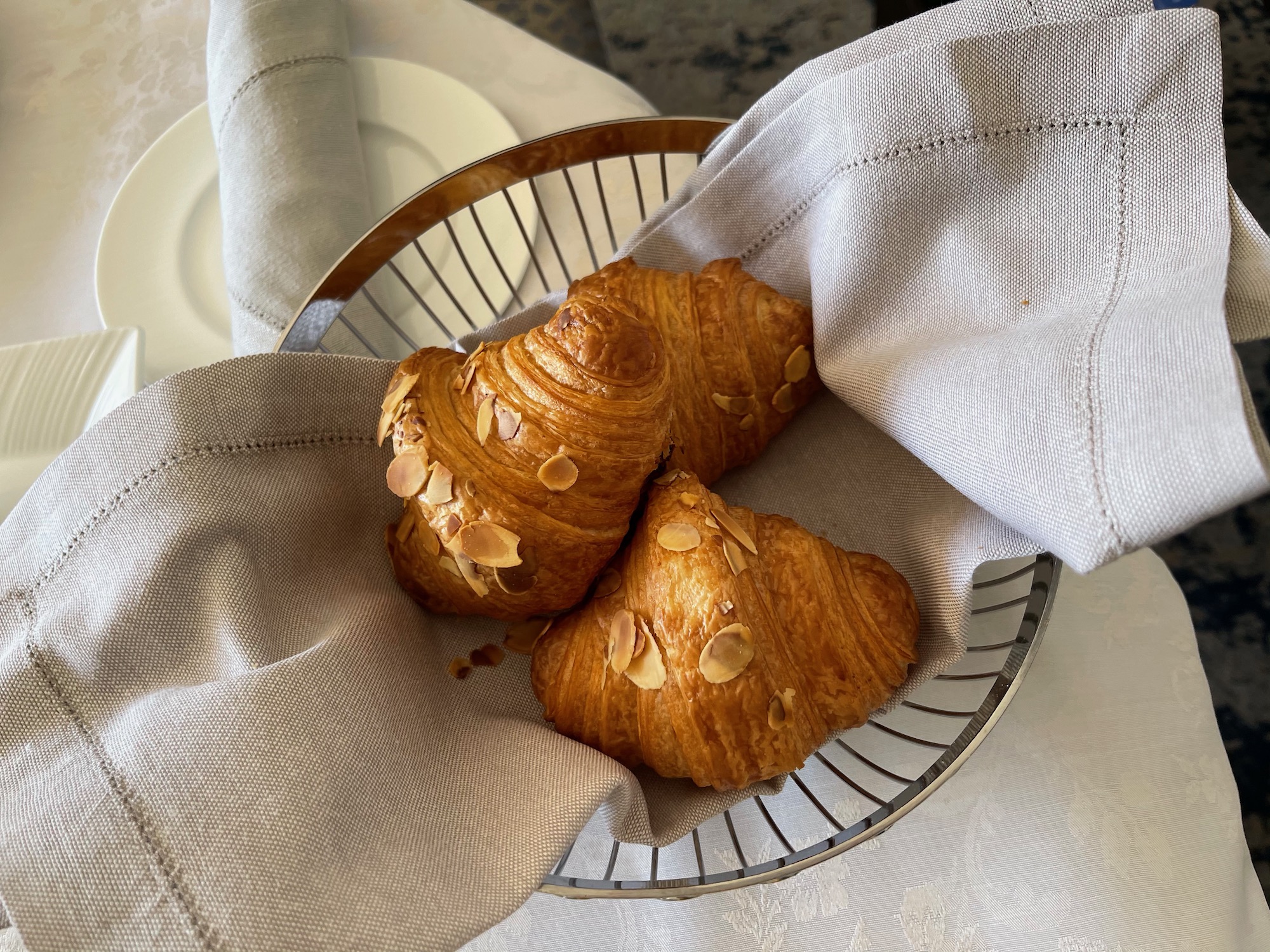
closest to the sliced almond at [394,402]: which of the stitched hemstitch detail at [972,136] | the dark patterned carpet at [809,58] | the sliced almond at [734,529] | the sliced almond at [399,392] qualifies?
the sliced almond at [399,392]

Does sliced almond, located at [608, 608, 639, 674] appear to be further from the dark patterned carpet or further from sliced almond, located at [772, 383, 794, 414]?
the dark patterned carpet

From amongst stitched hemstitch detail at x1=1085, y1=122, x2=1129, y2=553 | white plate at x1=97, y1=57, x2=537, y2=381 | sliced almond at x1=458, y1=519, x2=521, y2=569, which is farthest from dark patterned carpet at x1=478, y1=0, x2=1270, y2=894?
sliced almond at x1=458, y1=519, x2=521, y2=569

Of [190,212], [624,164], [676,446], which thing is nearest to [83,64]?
[190,212]

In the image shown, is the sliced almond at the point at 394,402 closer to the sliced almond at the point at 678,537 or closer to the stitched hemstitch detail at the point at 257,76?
the sliced almond at the point at 678,537

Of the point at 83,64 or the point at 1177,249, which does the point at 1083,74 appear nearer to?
the point at 1177,249

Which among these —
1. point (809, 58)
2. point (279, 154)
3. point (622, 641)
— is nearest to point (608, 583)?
point (622, 641)

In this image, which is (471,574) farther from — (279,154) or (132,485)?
(279,154)
